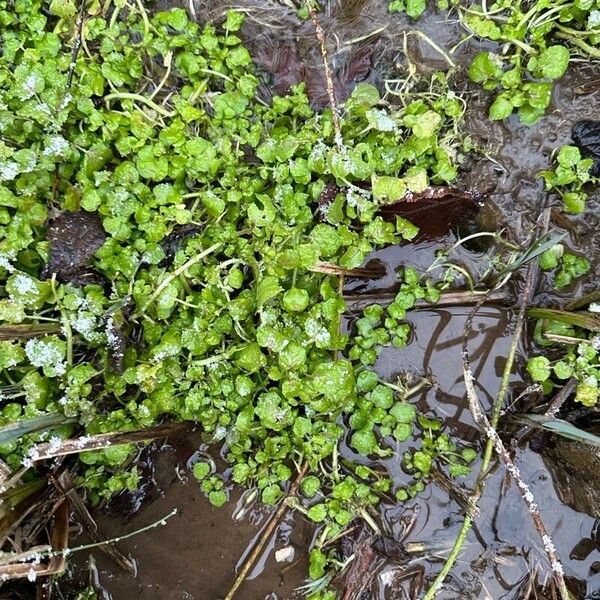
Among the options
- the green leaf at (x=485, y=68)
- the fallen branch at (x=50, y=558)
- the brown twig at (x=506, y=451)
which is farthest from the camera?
the green leaf at (x=485, y=68)

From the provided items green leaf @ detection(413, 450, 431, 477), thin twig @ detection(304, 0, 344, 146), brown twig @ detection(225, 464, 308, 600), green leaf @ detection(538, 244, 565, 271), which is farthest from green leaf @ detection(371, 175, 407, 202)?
brown twig @ detection(225, 464, 308, 600)

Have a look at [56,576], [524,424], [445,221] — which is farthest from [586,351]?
[56,576]

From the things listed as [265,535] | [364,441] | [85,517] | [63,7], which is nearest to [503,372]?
[364,441]

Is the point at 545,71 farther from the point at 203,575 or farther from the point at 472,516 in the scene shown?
the point at 203,575

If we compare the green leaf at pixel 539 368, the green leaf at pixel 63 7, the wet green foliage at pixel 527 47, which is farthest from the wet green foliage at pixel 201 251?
the green leaf at pixel 539 368

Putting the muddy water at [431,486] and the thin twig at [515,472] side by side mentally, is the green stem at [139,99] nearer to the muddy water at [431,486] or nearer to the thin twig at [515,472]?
the muddy water at [431,486]

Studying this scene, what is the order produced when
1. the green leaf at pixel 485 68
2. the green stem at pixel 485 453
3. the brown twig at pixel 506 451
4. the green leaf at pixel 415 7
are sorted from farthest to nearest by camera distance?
the green leaf at pixel 415 7
the green leaf at pixel 485 68
the green stem at pixel 485 453
the brown twig at pixel 506 451

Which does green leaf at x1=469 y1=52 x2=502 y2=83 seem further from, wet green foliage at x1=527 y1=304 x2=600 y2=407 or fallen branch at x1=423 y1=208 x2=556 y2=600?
wet green foliage at x1=527 y1=304 x2=600 y2=407
